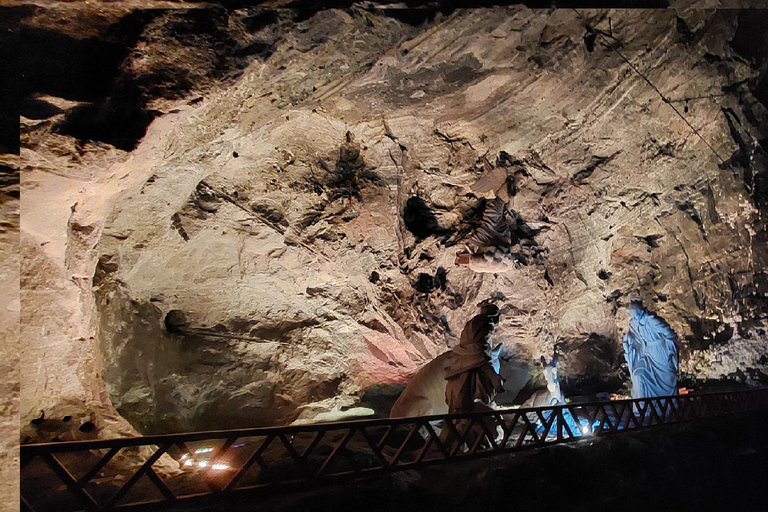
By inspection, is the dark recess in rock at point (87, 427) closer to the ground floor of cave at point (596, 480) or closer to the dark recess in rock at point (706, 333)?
the ground floor of cave at point (596, 480)

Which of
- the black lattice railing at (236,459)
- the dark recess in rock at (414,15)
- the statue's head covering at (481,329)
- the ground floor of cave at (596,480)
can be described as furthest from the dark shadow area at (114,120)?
the statue's head covering at (481,329)

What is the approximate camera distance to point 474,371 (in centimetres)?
618

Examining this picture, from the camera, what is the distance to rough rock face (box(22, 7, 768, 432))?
4520 millimetres

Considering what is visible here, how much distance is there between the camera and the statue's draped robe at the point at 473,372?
19.8ft

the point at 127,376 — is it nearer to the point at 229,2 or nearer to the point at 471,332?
the point at 471,332

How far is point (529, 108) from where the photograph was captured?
19.9 feet

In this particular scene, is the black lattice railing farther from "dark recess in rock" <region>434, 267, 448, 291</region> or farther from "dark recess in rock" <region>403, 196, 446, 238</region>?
"dark recess in rock" <region>403, 196, 446, 238</region>

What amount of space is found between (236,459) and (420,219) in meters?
4.51

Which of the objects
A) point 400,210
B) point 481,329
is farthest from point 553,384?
point 400,210

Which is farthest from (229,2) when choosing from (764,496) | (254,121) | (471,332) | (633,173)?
(764,496)

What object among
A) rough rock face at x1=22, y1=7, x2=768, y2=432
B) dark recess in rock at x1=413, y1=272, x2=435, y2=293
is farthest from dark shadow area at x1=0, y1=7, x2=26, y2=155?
dark recess in rock at x1=413, y1=272, x2=435, y2=293

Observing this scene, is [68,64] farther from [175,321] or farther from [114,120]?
[175,321]

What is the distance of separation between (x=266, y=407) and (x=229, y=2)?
6.45 meters

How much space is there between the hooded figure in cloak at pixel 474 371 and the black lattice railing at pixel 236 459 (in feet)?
1.19
